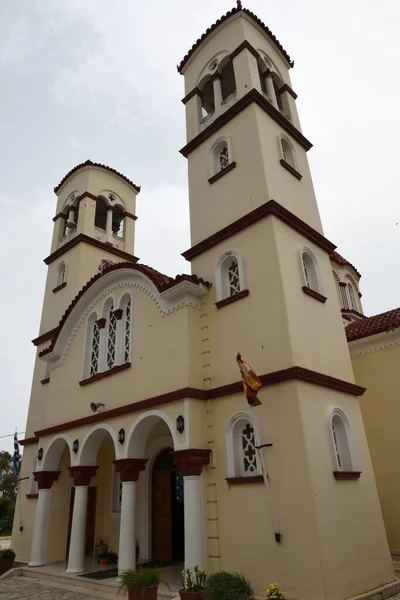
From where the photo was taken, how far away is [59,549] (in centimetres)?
1316

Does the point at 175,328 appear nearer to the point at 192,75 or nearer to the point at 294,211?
the point at 294,211

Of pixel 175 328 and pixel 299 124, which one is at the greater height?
pixel 299 124

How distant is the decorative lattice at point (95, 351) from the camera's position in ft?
42.8

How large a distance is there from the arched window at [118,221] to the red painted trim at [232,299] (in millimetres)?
10659

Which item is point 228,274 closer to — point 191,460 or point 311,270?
point 311,270

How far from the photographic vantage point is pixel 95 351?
1324 centimetres

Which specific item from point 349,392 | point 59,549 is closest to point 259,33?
point 349,392

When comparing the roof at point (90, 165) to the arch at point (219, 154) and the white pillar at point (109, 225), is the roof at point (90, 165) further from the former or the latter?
the arch at point (219, 154)

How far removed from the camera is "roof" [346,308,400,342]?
40.0 feet

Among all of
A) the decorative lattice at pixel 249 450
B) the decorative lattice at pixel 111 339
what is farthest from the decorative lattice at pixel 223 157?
the decorative lattice at pixel 249 450

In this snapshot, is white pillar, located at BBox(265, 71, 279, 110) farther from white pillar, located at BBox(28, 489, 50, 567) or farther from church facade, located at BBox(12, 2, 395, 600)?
white pillar, located at BBox(28, 489, 50, 567)

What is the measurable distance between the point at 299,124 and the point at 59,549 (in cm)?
1518

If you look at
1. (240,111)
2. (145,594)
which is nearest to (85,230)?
(240,111)

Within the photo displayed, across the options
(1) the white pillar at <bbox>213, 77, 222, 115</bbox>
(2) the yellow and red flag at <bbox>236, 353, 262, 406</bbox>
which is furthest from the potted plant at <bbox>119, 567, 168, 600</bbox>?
(1) the white pillar at <bbox>213, 77, 222, 115</bbox>
